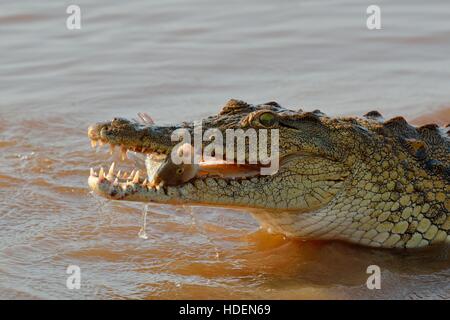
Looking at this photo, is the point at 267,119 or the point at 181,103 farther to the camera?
the point at 181,103

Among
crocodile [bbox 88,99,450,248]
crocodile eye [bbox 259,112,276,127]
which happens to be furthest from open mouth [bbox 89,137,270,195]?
crocodile eye [bbox 259,112,276,127]

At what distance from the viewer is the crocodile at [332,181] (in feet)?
17.1

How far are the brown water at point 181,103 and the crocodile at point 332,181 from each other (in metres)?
0.19

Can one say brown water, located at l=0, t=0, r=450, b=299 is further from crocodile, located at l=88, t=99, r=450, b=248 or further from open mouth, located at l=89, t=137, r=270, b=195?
open mouth, located at l=89, t=137, r=270, b=195

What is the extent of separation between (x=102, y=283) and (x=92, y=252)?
20.4 inches

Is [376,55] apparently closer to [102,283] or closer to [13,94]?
[13,94]

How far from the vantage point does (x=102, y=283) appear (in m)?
5.28

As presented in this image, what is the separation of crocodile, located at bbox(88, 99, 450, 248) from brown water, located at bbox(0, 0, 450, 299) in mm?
186

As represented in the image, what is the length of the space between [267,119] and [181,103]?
383 centimetres

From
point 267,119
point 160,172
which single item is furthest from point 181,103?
point 160,172

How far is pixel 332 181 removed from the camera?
5492 mm

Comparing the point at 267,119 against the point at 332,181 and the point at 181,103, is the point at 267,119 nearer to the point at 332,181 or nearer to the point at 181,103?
the point at 332,181
